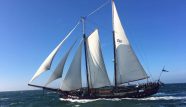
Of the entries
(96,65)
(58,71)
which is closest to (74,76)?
(58,71)

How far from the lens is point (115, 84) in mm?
53750

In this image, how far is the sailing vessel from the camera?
171 feet

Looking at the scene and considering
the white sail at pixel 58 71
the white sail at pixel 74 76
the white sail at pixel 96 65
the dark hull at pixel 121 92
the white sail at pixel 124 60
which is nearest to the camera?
the white sail at pixel 58 71

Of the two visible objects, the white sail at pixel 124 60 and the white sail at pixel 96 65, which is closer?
the white sail at pixel 124 60

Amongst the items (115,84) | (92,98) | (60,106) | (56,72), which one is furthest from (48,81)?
(115,84)

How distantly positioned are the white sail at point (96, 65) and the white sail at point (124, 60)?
2.72 meters

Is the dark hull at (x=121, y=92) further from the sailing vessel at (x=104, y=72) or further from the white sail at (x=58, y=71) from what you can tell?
the white sail at (x=58, y=71)

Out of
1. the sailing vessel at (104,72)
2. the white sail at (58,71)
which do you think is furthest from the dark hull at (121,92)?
the white sail at (58,71)

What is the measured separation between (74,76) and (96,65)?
4.67 m

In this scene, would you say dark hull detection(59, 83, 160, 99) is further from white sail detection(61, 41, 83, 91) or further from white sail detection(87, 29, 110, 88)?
white sail detection(61, 41, 83, 91)

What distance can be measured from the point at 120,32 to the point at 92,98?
13706mm

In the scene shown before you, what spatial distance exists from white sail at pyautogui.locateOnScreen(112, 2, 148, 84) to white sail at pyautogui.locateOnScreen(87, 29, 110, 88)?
2.72 meters

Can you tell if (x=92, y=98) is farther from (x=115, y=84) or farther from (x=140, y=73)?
(x=140, y=73)

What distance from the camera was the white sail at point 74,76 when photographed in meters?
53.1
